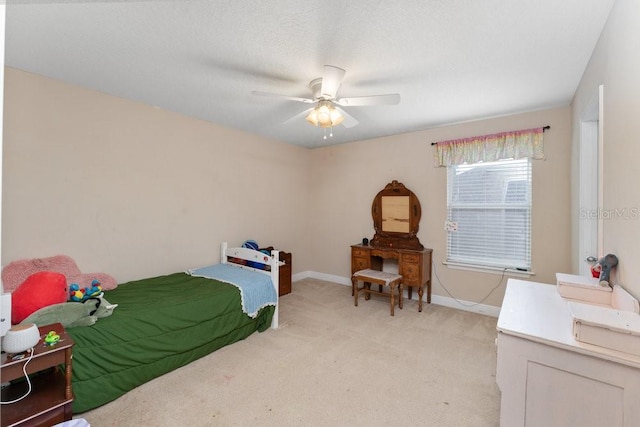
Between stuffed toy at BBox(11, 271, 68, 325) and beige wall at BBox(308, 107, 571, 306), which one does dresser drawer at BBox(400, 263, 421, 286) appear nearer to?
beige wall at BBox(308, 107, 571, 306)

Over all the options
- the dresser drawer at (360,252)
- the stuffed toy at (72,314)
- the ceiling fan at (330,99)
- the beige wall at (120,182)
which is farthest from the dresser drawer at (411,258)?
the stuffed toy at (72,314)

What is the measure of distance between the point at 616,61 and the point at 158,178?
12.5 ft

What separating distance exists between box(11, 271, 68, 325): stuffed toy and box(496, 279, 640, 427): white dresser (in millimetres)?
2826

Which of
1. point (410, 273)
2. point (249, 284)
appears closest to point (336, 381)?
point (249, 284)

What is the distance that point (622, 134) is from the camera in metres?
1.57

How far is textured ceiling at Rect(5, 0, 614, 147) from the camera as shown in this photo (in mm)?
1758

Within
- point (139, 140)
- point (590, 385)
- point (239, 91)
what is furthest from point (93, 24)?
point (590, 385)

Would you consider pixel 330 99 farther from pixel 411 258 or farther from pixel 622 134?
pixel 411 258

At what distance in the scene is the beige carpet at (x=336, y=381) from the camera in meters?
1.96

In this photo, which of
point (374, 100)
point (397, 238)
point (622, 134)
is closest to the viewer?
point (622, 134)

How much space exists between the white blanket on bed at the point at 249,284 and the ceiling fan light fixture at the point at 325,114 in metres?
1.73

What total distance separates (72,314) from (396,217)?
3.59 m

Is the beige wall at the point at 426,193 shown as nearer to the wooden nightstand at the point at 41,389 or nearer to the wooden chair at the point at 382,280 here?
the wooden chair at the point at 382,280

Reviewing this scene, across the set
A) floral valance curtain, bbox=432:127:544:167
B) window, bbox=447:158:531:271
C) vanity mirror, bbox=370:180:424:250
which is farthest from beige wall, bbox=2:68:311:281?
window, bbox=447:158:531:271
